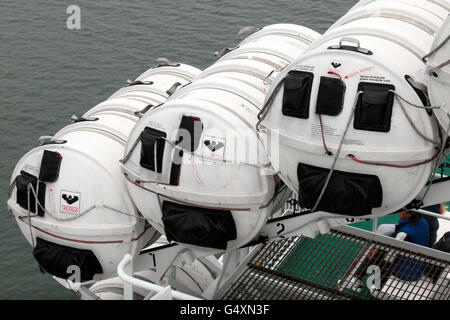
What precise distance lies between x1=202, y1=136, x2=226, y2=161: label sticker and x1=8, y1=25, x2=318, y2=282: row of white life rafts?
39 millimetres

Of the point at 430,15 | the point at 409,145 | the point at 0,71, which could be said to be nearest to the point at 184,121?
the point at 409,145

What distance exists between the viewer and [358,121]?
24.8 feet

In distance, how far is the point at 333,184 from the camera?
7859 millimetres

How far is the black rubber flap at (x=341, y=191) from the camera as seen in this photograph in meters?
7.76

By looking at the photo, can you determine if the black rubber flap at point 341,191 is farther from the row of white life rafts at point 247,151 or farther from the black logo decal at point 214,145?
the black logo decal at point 214,145

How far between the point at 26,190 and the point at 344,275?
5.18 meters

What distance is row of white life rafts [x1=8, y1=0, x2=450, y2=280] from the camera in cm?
757

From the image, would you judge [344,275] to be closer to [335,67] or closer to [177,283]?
[177,283]

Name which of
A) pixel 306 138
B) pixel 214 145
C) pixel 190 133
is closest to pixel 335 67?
pixel 306 138

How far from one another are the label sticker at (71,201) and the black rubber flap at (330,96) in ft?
11.9

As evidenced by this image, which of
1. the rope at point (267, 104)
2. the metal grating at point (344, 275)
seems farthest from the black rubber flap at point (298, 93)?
the metal grating at point (344, 275)

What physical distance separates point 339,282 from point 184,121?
14.0ft
